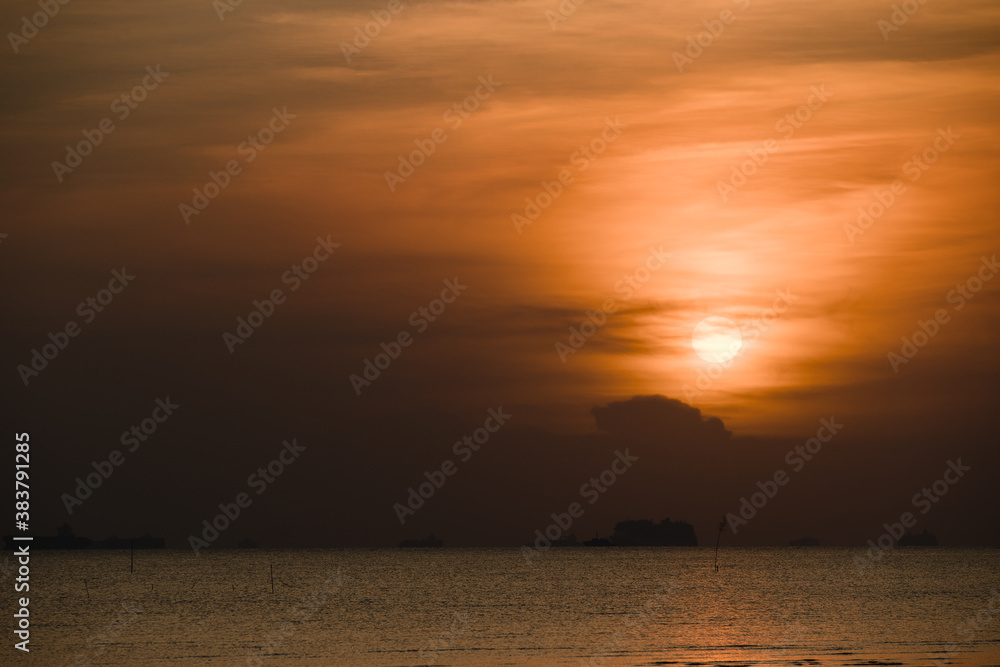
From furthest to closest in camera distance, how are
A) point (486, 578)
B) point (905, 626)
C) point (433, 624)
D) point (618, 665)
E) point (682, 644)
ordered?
1. point (486, 578)
2. point (433, 624)
3. point (905, 626)
4. point (682, 644)
5. point (618, 665)

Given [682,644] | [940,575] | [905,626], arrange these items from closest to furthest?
[682,644] → [905,626] → [940,575]

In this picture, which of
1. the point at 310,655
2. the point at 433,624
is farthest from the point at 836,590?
the point at 310,655

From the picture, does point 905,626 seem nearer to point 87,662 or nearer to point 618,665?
point 618,665

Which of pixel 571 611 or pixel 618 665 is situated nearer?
pixel 618 665

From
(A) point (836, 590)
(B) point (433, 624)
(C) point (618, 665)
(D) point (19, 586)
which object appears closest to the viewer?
(C) point (618, 665)

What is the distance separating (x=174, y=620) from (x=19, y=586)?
8750 cm

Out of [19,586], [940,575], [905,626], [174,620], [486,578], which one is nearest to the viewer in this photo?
[905,626]

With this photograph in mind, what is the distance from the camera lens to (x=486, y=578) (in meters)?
183

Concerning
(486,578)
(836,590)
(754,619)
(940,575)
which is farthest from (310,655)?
(940,575)

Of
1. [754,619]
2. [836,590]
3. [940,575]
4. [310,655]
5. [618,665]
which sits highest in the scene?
[940,575]

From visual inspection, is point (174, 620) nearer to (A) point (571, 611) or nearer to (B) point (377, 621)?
(B) point (377, 621)

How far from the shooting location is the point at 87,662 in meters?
62.7

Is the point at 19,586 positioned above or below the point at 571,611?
below

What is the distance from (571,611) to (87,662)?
4915cm
